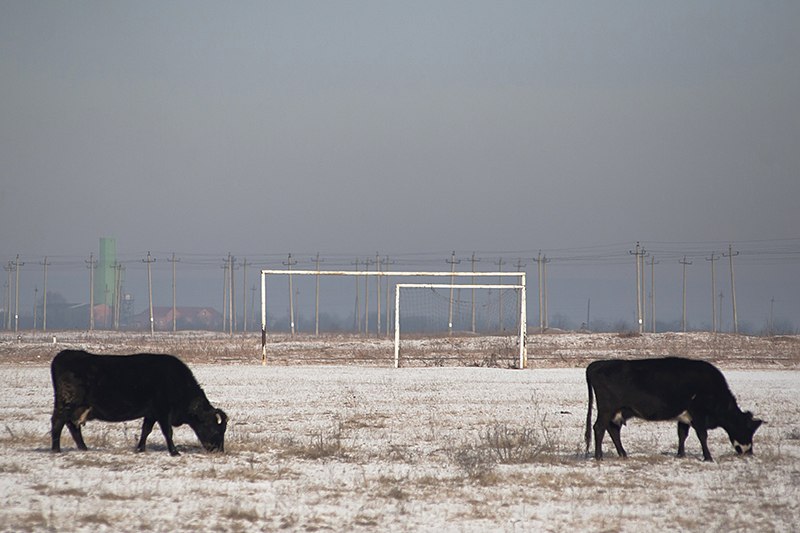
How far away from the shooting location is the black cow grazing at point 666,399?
44.6 feet

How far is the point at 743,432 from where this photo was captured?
45.8 feet

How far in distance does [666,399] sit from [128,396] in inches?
271

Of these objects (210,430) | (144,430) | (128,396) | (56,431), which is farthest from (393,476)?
(56,431)

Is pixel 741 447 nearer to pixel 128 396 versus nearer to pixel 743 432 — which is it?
pixel 743 432

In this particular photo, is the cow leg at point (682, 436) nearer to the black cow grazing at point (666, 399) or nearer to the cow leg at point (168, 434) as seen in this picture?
the black cow grazing at point (666, 399)

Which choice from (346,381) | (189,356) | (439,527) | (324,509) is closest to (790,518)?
(439,527)

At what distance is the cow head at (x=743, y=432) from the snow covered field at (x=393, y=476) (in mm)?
174

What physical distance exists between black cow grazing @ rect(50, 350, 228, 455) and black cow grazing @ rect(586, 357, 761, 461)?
4.97 m

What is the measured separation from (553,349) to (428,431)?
127 ft

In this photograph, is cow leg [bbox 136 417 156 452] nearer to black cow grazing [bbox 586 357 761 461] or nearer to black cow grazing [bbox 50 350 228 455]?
black cow grazing [bbox 50 350 228 455]

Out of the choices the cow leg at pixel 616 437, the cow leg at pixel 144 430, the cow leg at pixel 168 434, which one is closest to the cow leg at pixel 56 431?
the cow leg at pixel 144 430

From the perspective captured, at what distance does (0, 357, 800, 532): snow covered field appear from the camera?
970cm

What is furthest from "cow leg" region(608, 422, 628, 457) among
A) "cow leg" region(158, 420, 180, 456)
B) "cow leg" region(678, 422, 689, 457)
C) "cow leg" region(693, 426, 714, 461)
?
"cow leg" region(158, 420, 180, 456)

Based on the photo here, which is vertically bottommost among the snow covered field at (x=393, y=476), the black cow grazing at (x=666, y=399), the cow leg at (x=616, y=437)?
the snow covered field at (x=393, y=476)
